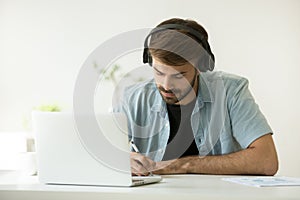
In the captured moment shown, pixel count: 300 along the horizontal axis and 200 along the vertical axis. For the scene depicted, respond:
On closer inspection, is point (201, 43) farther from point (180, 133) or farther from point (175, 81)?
point (180, 133)

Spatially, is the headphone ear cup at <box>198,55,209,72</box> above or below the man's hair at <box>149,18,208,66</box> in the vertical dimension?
below

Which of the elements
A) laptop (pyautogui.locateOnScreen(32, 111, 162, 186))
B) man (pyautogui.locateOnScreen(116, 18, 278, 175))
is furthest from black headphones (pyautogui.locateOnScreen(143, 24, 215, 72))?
laptop (pyautogui.locateOnScreen(32, 111, 162, 186))

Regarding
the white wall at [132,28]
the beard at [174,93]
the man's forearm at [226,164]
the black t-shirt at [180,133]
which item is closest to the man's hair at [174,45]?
the beard at [174,93]

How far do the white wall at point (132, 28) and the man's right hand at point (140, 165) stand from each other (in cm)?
239

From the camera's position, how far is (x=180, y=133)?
212 cm

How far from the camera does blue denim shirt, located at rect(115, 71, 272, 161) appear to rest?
2023 millimetres

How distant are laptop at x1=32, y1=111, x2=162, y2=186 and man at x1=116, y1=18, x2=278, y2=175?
48 cm

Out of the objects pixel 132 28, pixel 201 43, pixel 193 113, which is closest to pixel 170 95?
pixel 193 113

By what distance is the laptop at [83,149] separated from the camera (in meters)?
1.37

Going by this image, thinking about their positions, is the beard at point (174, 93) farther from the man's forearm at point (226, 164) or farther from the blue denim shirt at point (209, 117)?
the man's forearm at point (226, 164)

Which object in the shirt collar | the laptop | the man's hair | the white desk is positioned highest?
the man's hair

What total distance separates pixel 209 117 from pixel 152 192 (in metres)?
0.90

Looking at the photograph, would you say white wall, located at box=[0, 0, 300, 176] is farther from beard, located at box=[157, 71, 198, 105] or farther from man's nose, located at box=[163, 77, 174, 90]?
man's nose, located at box=[163, 77, 174, 90]

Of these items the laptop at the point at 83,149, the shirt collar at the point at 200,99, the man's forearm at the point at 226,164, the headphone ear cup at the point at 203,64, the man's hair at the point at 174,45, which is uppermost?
the man's hair at the point at 174,45
